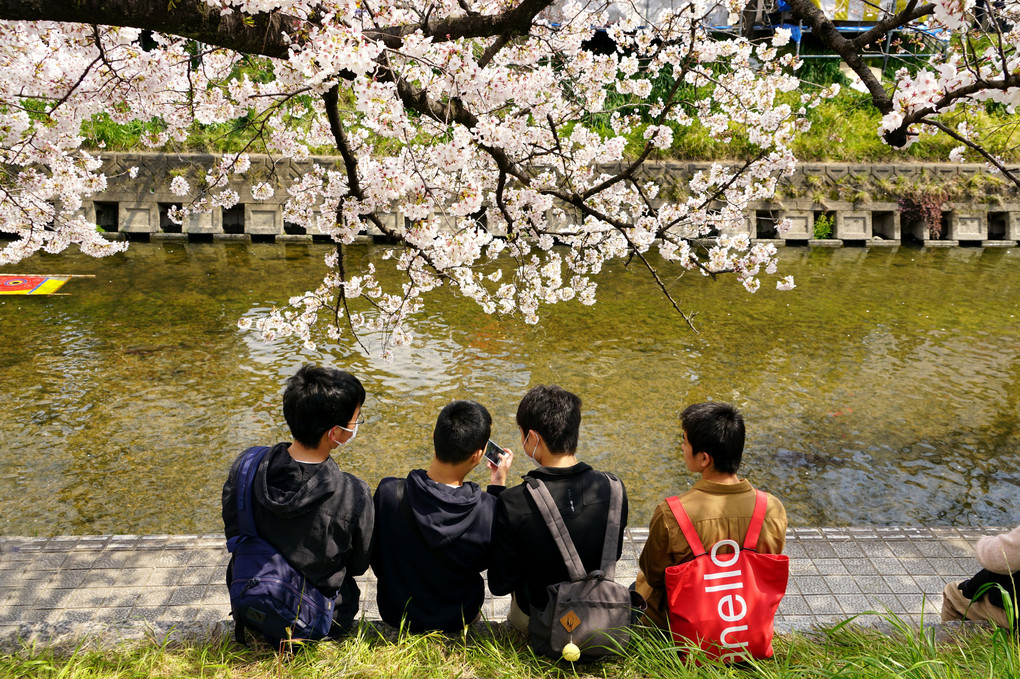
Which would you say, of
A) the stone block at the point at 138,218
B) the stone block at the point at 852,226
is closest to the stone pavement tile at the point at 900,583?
the stone block at the point at 852,226

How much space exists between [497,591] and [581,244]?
11.2 ft

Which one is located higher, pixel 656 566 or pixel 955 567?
pixel 656 566

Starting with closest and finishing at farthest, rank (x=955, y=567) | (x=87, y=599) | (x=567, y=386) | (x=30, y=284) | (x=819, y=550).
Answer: (x=87, y=599), (x=955, y=567), (x=819, y=550), (x=567, y=386), (x=30, y=284)

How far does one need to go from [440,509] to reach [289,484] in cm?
55

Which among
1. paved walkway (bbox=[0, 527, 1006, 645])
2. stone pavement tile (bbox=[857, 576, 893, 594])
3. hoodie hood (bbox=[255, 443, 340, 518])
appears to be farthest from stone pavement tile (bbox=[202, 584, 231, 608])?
stone pavement tile (bbox=[857, 576, 893, 594])

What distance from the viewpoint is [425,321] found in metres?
8.70

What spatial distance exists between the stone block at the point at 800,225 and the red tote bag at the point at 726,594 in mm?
12522

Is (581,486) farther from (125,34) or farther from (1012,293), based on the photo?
(1012,293)

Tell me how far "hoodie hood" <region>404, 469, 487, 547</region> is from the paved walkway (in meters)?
0.83

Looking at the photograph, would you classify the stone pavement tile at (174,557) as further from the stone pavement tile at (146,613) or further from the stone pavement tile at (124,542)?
the stone pavement tile at (146,613)

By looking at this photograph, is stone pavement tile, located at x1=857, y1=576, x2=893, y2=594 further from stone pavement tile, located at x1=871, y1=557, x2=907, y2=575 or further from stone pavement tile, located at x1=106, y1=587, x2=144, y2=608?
stone pavement tile, located at x1=106, y1=587, x2=144, y2=608

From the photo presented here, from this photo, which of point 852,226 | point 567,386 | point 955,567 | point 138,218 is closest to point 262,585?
point 955,567

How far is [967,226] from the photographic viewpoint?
1420 centimetres

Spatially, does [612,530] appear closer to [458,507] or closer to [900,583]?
[458,507]
